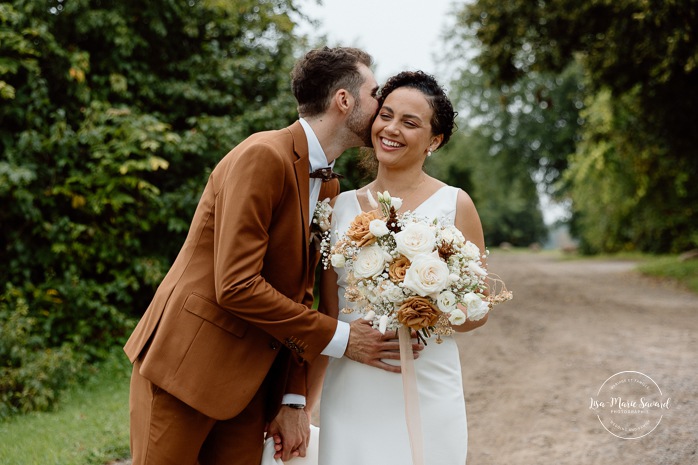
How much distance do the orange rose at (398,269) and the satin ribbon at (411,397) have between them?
0.79 feet

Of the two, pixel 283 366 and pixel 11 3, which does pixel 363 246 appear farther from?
pixel 11 3

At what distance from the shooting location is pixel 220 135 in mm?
7852

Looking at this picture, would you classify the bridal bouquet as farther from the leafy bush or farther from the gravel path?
the leafy bush

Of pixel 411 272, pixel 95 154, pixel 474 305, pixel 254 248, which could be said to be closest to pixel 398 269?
pixel 411 272

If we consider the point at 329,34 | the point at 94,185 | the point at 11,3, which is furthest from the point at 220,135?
the point at 329,34

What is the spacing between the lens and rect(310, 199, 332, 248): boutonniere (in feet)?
9.13

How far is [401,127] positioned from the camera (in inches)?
110

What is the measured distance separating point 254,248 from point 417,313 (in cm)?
63

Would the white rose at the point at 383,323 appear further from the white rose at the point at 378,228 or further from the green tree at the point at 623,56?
the green tree at the point at 623,56

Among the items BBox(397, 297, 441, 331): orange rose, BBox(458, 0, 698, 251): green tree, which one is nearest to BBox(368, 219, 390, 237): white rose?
BBox(397, 297, 441, 331): orange rose

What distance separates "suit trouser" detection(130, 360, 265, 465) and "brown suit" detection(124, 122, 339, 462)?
0.36 feet

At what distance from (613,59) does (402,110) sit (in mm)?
8956

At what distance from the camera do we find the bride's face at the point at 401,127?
9.20 feet

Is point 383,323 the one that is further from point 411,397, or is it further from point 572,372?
point 572,372
